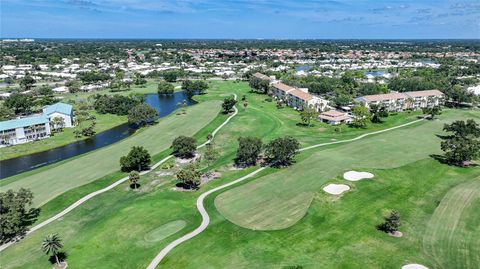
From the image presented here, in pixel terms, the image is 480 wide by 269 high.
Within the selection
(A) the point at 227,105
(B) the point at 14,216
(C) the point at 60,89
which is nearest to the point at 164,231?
(B) the point at 14,216

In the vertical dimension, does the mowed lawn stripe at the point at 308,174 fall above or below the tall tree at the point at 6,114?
below

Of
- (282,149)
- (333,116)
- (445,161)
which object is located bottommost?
(445,161)

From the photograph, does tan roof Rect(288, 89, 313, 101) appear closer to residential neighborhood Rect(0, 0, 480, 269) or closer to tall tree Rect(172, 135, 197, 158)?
residential neighborhood Rect(0, 0, 480, 269)

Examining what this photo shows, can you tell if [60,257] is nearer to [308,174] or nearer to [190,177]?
[190,177]

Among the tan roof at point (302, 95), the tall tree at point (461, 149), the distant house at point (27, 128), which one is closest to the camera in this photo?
the tall tree at point (461, 149)

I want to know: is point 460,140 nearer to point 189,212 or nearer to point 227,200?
point 227,200

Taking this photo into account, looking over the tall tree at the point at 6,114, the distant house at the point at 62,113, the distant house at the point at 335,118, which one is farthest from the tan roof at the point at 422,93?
the tall tree at the point at 6,114

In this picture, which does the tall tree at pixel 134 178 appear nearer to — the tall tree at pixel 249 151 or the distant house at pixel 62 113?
the tall tree at pixel 249 151

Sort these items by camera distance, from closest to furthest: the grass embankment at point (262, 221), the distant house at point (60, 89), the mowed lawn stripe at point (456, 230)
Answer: the mowed lawn stripe at point (456, 230), the grass embankment at point (262, 221), the distant house at point (60, 89)
